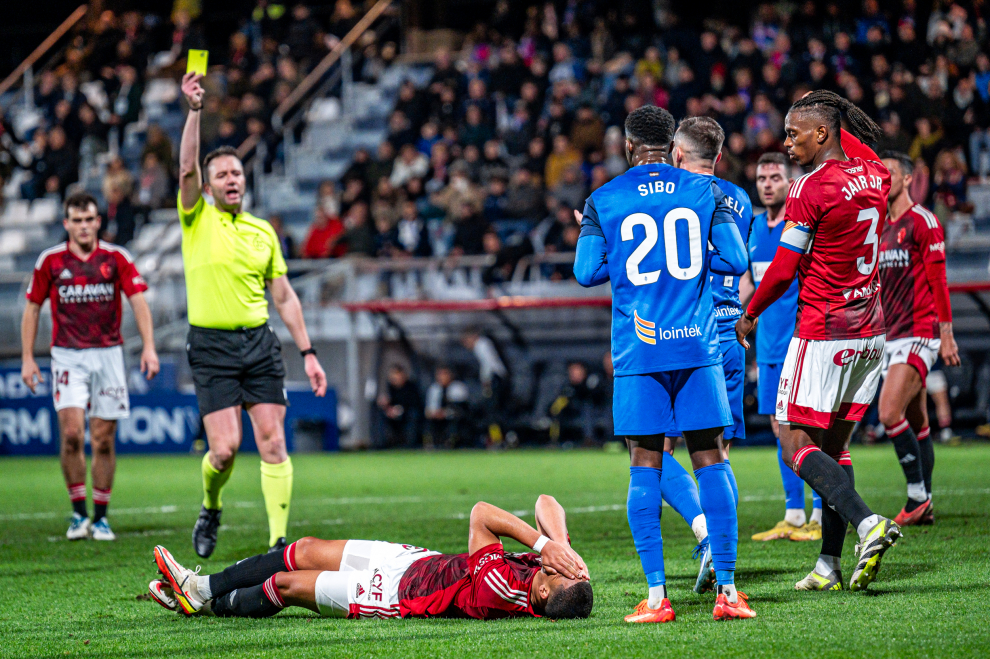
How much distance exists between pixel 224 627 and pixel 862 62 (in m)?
16.2

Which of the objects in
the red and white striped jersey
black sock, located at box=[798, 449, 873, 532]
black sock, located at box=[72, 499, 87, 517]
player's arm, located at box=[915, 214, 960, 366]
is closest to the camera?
black sock, located at box=[798, 449, 873, 532]

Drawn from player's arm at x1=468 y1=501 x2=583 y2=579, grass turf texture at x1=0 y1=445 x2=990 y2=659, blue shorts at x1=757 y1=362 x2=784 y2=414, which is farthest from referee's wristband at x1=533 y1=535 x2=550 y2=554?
blue shorts at x1=757 y1=362 x2=784 y2=414

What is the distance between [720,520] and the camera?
486cm

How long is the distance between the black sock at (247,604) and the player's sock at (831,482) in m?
2.49

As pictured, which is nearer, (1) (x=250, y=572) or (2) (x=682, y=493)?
(1) (x=250, y=572)

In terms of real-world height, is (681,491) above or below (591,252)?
below

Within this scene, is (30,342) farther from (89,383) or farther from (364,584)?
(364,584)

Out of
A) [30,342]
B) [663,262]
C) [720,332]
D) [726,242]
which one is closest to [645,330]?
[663,262]

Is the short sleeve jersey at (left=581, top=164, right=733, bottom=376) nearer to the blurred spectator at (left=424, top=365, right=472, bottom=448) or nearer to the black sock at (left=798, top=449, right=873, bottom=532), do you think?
the black sock at (left=798, top=449, right=873, bottom=532)

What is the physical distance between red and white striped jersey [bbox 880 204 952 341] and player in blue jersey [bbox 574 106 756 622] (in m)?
3.16

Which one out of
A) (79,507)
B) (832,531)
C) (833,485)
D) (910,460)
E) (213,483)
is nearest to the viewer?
(833,485)

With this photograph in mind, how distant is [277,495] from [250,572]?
2045 millimetres

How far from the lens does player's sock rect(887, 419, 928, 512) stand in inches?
301

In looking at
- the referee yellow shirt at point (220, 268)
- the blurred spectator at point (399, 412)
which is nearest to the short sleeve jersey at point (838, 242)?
the referee yellow shirt at point (220, 268)
